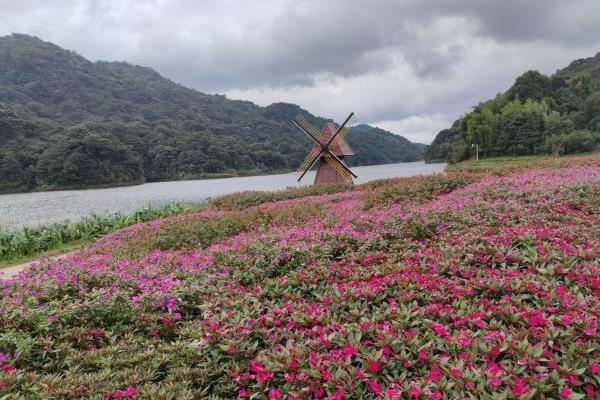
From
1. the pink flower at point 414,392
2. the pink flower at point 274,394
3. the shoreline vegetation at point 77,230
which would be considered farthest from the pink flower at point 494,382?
the shoreline vegetation at point 77,230

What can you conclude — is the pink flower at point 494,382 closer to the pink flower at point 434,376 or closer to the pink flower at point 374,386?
the pink flower at point 434,376

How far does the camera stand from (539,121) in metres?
79.4

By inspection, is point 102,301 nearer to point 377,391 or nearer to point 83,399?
point 83,399

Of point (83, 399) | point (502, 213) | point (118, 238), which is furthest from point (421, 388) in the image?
point (118, 238)

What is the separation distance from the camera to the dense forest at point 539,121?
72188mm

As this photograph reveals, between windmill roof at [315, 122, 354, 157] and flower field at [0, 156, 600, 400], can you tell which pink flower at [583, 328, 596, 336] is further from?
windmill roof at [315, 122, 354, 157]

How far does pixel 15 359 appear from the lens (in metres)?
4.25

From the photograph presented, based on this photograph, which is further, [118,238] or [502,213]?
[118,238]

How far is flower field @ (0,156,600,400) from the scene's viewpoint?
3.41 m

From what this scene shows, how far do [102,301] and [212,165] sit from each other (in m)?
114

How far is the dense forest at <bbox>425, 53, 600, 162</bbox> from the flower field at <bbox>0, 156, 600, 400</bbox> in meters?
66.5

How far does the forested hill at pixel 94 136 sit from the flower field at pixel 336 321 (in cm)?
9020

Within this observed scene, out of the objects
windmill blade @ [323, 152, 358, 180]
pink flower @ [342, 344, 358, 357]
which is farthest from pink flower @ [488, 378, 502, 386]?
windmill blade @ [323, 152, 358, 180]

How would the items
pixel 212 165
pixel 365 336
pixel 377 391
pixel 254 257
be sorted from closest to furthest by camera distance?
pixel 377 391 → pixel 365 336 → pixel 254 257 → pixel 212 165
